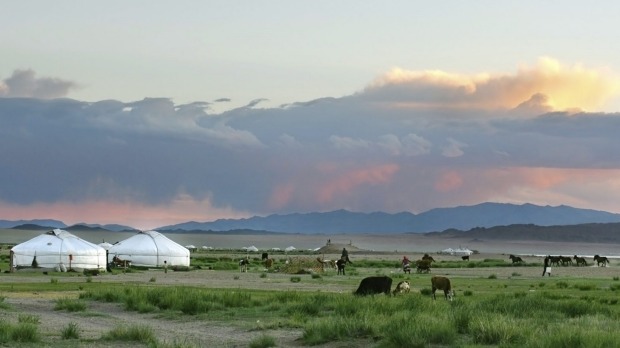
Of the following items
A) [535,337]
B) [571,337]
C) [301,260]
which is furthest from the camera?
[301,260]

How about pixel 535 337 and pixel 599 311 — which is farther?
pixel 599 311

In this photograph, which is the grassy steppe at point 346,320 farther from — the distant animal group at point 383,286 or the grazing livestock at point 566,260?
the grazing livestock at point 566,260

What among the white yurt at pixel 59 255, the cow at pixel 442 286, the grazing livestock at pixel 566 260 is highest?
the white yurt at pixel 59 255

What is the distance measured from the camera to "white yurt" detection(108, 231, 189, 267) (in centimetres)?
7931

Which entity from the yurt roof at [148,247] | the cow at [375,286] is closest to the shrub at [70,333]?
the cow at [375,286]

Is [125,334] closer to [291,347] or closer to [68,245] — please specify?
[291,347]

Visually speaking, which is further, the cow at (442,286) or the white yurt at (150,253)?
the white yurt at (150,253)

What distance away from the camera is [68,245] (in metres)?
72.0

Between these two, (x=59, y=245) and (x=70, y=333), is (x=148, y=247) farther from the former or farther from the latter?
(x=70, y=333)

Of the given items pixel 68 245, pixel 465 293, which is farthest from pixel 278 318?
pixel 68 245

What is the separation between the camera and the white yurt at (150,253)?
7931cm

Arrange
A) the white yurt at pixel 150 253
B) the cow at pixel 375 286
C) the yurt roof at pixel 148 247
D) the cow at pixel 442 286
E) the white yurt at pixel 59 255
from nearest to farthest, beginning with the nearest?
the cow at pixel 442 286 → the cow at pixel 375 286 → the white yurt at pixel 59 255 → the white yurt at pixel 150 253 → the yurt roof at pixel 148 247

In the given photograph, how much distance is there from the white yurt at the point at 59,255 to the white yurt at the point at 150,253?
272 inches

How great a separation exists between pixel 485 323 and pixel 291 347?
4.30m
